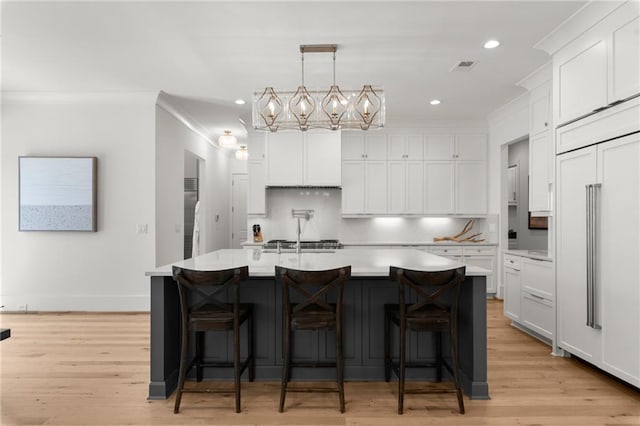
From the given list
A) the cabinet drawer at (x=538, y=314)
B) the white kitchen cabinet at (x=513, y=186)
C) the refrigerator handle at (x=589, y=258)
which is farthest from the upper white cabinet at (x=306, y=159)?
the refrigerator handle at (x=589, y=258)

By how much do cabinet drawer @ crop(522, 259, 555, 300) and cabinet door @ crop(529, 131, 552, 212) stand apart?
2.25 feet

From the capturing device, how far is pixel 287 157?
20.9ft

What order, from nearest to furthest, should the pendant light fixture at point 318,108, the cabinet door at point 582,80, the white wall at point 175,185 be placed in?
the cabinet door at point 582,80 < the pendant light fixture at point 318,108 < the white wall at point 175,185

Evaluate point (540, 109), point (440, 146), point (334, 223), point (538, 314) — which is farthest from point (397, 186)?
point (538, 314)

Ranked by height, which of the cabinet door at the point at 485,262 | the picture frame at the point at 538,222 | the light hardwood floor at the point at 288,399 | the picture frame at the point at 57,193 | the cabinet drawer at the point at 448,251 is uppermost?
the picture frame at the point at 57,193

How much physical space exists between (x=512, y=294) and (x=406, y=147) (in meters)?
2.83

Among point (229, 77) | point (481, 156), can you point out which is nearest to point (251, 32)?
point (229, 77)

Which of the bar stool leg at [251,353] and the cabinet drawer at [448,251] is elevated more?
the cabinet drawer at [448,251]

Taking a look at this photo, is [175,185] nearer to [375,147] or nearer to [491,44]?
[375,147]

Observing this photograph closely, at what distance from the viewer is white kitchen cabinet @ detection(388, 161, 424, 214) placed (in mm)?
6652

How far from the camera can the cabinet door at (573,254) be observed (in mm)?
3354

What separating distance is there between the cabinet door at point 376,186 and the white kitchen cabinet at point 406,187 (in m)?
0.10

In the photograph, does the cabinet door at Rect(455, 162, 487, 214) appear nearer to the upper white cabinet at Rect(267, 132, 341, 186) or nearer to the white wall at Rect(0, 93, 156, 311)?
the upper white cabinet at Rect(267, 132, 341, 186)

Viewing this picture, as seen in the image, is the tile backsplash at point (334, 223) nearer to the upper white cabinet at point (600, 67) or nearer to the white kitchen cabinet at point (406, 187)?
the white kitchen cabinet at point (406, 187)
